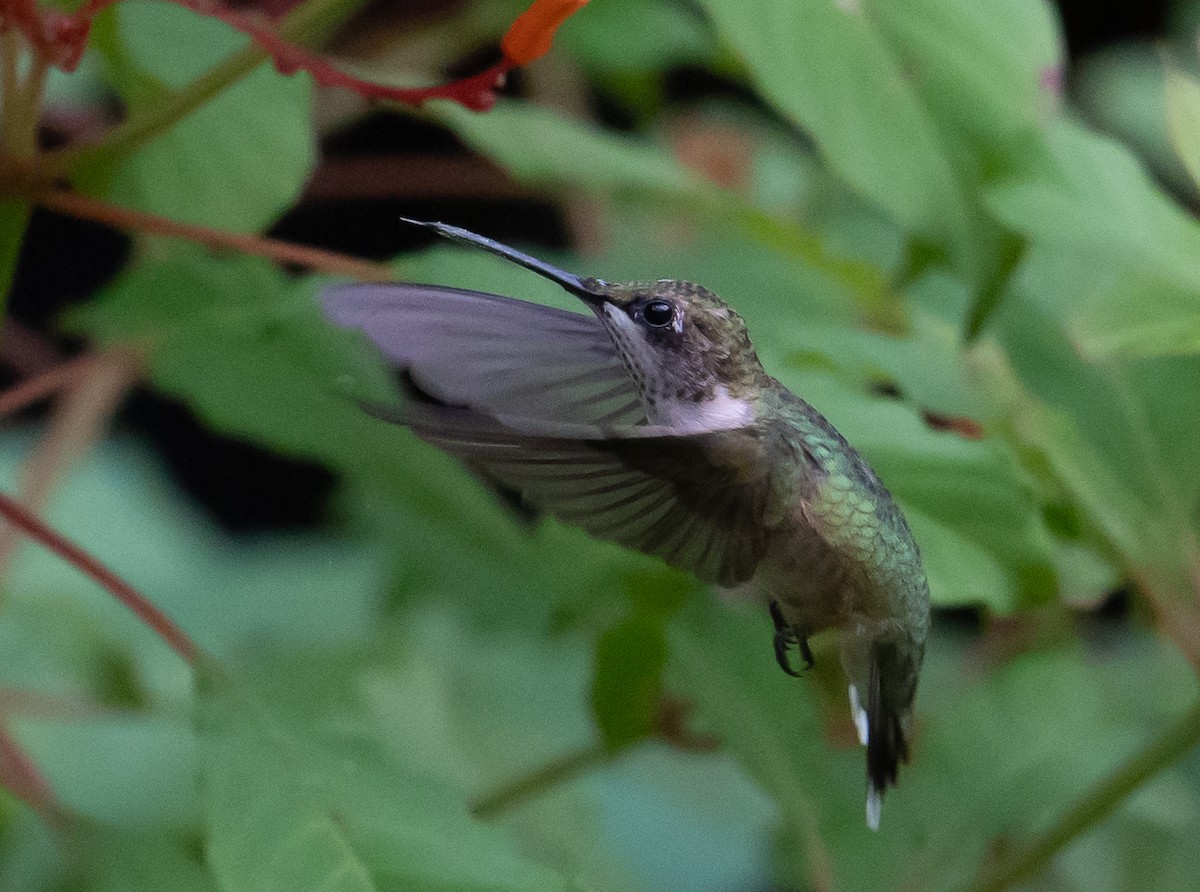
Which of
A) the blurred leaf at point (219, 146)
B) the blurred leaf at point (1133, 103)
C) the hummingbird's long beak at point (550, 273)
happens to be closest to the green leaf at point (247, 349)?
the blurred leaf at point (219, 146)

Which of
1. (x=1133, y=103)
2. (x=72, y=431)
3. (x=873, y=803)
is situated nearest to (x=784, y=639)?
(x=873, y=803)

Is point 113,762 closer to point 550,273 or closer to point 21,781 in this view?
point 21,781

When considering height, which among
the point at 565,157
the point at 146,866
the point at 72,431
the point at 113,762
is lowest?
the point at 113,762

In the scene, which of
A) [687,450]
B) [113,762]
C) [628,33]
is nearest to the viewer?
[687,450]

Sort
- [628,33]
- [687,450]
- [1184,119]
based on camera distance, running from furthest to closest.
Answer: [628,33], [1184,119], [687,450]

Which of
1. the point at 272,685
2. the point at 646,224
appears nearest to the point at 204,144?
the point at 272,685

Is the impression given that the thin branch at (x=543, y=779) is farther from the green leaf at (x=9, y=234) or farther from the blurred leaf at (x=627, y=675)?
the green leaf at (x=9, y=234)

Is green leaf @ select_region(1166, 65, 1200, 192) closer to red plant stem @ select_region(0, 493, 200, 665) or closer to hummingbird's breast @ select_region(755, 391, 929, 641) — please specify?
hummingbird's breast @ select_region(755, 391, 929, 641)
